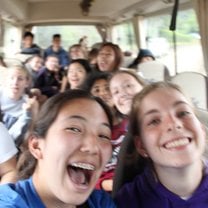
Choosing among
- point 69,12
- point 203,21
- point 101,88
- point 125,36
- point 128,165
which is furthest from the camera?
point 69,12

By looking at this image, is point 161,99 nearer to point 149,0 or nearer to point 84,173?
point 84,173

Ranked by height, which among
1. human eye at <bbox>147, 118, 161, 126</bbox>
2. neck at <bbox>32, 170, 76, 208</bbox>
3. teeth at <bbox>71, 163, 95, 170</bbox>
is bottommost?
neck at <bbox>32, 170, 76, 208</bbox>

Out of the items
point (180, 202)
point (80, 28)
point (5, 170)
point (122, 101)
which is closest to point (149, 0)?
point (80, 28)

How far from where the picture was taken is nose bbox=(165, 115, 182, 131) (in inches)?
50.1

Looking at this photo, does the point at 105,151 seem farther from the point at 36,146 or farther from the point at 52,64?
the point at 52,64

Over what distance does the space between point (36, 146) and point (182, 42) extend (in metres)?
5.65

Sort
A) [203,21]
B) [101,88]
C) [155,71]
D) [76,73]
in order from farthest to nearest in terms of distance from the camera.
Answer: [203,21], [155,71], [76,73], [101,88]

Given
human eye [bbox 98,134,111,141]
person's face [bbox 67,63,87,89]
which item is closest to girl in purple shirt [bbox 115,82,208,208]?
human eye [bbox 98,134,111,141]

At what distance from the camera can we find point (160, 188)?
135 centimetres

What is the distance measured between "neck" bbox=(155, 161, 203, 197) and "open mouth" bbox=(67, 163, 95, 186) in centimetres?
30

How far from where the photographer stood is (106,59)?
4.33 metres

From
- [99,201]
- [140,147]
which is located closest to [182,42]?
[140,147]

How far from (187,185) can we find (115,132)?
102 cm

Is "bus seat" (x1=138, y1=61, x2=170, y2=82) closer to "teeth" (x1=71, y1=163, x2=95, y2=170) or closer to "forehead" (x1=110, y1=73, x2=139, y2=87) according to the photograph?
"forehead" (x1=110, y1=73, x2=139, y2=87)
